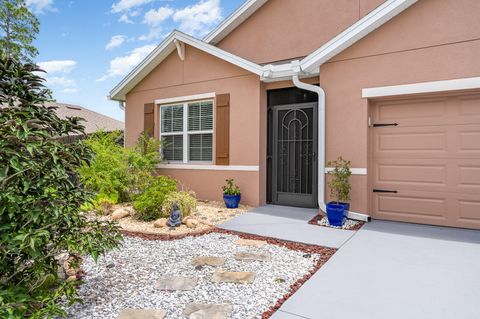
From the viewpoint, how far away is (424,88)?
4598mm

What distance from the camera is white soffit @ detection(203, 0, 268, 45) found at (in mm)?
7316

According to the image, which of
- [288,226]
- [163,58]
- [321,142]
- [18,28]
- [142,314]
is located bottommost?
[142,314]

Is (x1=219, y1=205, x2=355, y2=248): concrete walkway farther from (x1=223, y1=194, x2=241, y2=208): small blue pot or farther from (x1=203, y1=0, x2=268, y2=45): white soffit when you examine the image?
(x1=203, y1=0, x2=268, y2=45): white soffit

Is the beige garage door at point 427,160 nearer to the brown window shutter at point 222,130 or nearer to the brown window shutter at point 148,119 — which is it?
the brown window shutter at point 222,130

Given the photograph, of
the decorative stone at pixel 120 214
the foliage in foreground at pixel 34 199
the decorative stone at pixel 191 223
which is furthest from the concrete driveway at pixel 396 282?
the decorative stone at pixel 120 214

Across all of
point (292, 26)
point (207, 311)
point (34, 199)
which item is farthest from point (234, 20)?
point (207, 311)

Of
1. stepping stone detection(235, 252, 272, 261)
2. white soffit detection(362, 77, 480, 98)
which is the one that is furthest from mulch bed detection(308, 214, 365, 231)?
white soffit detection(362, 77, 480, 98)

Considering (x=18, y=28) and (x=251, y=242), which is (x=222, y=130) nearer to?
(x=251, y=242)

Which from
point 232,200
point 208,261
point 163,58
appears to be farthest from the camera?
point 163,58

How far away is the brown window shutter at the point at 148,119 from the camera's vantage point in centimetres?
811

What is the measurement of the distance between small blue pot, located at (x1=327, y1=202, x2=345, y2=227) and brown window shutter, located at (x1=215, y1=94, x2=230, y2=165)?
2.73 meters

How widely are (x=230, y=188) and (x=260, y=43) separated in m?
3.89

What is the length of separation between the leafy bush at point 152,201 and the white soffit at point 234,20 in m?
4.77

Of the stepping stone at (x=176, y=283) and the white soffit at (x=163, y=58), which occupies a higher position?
the white soffit at (x=163, y=58)
